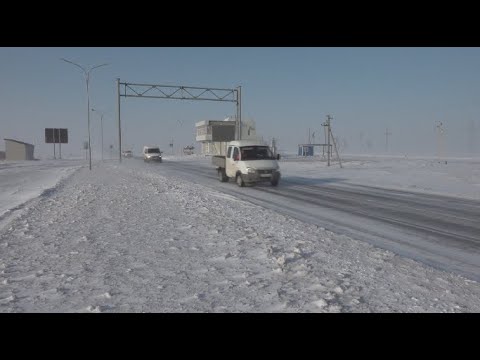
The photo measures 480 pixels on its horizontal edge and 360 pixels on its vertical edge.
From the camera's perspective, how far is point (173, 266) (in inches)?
213

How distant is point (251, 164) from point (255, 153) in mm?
1042

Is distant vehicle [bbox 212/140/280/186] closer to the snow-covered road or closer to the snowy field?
the snow-covered road

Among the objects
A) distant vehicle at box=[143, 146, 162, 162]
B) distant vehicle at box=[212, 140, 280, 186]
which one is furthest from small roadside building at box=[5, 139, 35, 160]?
distant vehicle at box=[212, 140, 280, 186]

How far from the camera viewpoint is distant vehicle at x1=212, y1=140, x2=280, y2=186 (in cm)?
1695

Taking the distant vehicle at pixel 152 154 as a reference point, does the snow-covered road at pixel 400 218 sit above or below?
below

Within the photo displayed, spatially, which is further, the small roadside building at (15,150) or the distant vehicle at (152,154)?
the small roadside building at (15,150)

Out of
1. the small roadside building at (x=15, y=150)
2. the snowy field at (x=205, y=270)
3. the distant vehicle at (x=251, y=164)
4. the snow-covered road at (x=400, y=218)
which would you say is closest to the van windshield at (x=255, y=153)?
the distant vehicle at (x=251, y=164)

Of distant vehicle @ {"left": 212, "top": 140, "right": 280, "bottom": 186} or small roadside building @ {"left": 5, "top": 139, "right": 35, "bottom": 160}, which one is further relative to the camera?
small roadside building @ {"left": 5, "top": 139, "right": 35, "bottom": 160}

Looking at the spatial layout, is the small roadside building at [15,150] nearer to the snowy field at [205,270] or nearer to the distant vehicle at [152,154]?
the distant vehicle at [152,154]

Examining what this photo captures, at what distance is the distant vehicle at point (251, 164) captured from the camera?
17.0m

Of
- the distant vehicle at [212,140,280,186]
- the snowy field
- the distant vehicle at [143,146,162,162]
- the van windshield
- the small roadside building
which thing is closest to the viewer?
the snowy field
